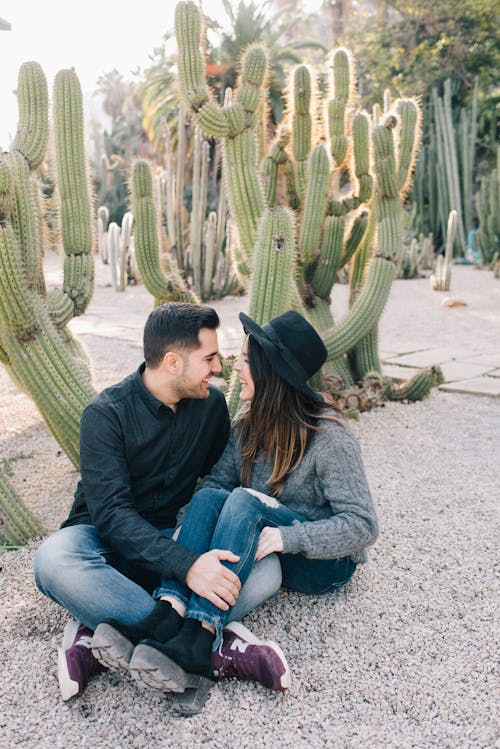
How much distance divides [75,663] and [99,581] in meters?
0.23

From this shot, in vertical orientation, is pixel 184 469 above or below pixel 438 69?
below

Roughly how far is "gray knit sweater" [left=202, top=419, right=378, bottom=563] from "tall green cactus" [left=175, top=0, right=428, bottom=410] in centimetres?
193

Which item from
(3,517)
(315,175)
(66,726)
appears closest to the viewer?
(66,726)

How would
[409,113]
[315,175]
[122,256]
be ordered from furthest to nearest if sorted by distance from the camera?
[122,256] < [409,113] < [315,175]

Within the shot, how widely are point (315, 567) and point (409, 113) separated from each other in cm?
356

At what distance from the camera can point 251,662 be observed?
2156mm

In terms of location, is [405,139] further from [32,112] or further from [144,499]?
[144,499]

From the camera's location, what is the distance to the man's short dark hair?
249 cm

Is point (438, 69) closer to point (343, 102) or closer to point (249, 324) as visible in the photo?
point (343, 102)

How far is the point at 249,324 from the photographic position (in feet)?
8.37

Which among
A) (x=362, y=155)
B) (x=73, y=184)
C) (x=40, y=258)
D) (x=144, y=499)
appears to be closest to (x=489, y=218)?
(x=362, y=155)

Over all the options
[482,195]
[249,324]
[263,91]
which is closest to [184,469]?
[249,324]

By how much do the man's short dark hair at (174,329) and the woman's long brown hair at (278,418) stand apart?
188 millimetres

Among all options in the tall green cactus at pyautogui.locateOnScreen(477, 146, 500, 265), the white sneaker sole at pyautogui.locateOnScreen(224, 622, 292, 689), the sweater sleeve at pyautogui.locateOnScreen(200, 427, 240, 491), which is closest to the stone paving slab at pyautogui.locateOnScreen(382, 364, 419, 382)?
the sweater sleeve at pyautogui.locateOnScreen(200, 427, 240, 491)
